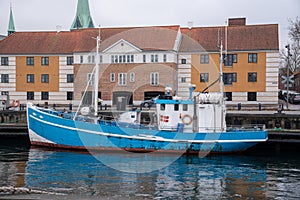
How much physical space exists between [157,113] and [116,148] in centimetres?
340

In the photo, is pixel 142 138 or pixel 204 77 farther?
pixel 204 77

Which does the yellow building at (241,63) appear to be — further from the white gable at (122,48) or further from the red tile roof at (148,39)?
the white gable at (122,48)

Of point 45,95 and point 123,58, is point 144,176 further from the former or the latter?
point 45,95

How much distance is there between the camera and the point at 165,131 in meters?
27.5

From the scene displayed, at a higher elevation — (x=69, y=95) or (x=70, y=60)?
(x=70, y=60)

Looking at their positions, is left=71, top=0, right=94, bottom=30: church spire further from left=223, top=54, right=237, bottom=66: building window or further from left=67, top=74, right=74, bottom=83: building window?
left=223, top=54, right=237, bottom=66: building window

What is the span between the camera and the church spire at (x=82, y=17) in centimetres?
8388

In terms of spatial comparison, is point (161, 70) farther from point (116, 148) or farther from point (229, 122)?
point (116, 148)

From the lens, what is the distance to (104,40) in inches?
2064

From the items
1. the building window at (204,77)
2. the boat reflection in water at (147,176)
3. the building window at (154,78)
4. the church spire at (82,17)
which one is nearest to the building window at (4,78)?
the building window at (154,78)

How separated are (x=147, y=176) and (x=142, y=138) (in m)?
6.91

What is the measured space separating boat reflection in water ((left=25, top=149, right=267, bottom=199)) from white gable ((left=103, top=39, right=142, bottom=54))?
74.7 feet

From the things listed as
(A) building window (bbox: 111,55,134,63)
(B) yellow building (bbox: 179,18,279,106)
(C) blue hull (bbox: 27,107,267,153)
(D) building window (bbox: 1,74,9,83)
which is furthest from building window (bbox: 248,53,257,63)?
(D) building window (bbox: 1,74,9,83)

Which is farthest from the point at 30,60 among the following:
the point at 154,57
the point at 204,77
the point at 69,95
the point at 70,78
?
the point at 204,77
